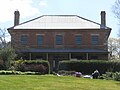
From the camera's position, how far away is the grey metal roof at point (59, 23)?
5894cm

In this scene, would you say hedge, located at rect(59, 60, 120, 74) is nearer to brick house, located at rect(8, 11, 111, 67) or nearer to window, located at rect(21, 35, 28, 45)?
brick house, located at rect(8, 11, 111, 67)

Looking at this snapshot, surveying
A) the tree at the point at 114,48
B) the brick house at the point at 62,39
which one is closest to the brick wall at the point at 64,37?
the brick house at the point at 62,39

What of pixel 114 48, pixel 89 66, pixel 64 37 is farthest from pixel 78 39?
pixel 114 48

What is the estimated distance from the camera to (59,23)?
6034 centimetres

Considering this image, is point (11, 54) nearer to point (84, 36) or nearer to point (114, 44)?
point (84, 36)

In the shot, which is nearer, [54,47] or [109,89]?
[109,89]

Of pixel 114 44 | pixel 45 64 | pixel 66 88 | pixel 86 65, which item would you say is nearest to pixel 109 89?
pixel 66 88

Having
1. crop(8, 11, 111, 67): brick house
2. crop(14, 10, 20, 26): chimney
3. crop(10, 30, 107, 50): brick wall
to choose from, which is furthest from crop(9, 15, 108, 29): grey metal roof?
crop(14, 10, 20, 26): chimney

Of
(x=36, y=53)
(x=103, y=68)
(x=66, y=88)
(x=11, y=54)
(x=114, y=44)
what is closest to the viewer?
(x=66, y=88)

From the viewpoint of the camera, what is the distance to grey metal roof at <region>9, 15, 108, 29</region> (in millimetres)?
58938

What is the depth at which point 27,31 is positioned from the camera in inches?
2288

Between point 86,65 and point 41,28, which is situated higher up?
point 41,28

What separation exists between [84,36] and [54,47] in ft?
16.8

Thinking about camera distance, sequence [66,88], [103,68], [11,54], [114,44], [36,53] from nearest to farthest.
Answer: [66,88] → [11,54] → [103,68] → [36,53] → [114,44]
